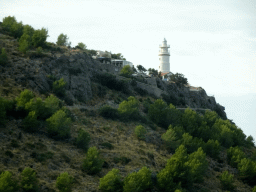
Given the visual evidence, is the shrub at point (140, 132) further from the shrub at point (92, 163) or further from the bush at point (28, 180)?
the bush at point (28, 180)

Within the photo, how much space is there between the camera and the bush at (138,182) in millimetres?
43000

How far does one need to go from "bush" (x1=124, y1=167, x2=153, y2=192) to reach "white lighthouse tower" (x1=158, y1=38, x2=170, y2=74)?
298 feet

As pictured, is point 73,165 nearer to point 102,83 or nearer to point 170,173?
point 170,173

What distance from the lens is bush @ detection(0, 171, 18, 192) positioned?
110 feet

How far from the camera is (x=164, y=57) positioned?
136125 mm

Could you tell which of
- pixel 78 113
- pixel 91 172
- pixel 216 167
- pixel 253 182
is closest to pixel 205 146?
pixel 216 167

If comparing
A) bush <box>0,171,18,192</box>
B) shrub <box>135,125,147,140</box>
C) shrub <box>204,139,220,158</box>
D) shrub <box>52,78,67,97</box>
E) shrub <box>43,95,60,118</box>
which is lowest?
shrub <box>204,139,220,158</box>

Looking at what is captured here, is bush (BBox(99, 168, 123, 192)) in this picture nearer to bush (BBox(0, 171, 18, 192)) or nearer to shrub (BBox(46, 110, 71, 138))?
bush (BBox(0, 171, 18, 192))

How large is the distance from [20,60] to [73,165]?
29797 millimetres

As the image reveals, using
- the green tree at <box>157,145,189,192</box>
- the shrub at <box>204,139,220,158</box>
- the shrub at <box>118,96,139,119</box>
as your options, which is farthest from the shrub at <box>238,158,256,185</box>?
the shrub at <box>118,96,139,119</box>

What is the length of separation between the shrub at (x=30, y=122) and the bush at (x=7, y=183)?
44.1 ft

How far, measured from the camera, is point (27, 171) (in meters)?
37.4

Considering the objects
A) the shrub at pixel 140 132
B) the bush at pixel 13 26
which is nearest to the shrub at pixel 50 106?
the shrub at pixel 140 132

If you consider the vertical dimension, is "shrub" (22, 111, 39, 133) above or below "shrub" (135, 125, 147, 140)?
above
